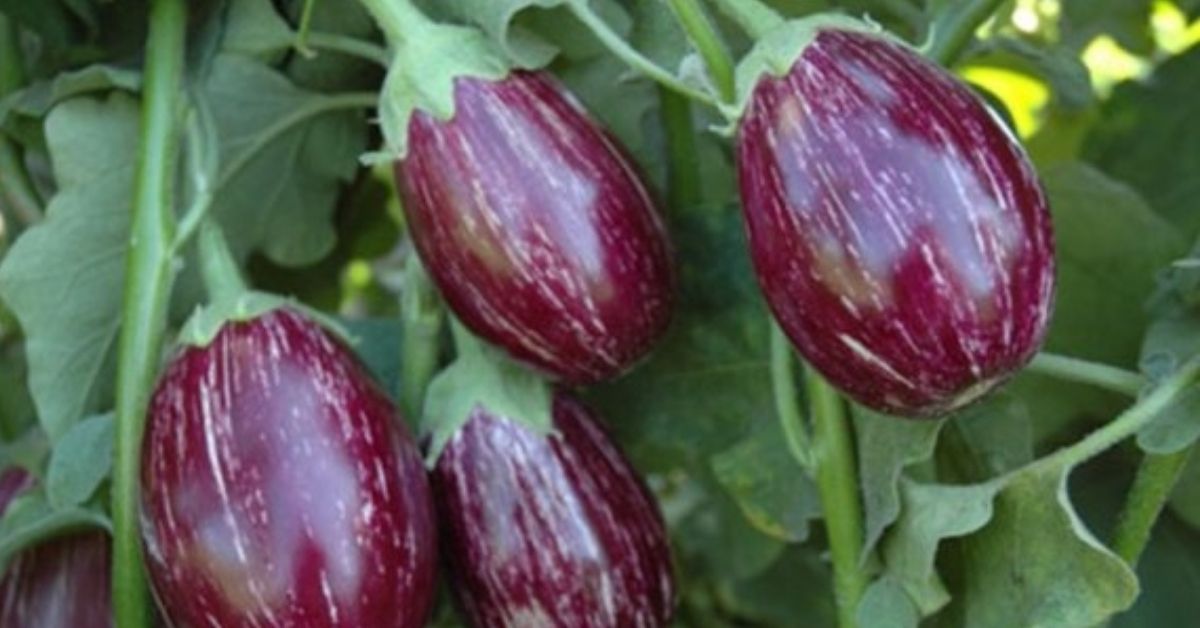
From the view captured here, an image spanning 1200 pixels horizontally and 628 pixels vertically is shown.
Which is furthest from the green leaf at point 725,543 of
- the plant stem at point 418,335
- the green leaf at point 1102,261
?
the plant stem at point 418,335

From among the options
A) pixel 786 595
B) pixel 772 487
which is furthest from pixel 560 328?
pixel 786 595

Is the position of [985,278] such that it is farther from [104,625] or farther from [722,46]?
[104,625]

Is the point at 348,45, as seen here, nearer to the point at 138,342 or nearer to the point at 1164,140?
the point at 138,342

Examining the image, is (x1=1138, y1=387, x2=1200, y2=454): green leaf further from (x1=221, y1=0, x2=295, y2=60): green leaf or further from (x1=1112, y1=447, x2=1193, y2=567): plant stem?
(x1=221, y1=0, x2=295, y2=60): green leaf

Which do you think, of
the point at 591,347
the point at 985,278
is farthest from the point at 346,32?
the point at 985,278

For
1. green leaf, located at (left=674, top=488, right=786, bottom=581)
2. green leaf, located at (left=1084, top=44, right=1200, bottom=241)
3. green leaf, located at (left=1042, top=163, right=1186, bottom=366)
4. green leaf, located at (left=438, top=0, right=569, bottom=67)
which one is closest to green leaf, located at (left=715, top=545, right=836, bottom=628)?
green leaf, located at (left=674, top=488, right=786, bottom=581)

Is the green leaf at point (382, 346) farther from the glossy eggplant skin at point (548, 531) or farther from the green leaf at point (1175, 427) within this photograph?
the green leaf at point (1175, 427)
